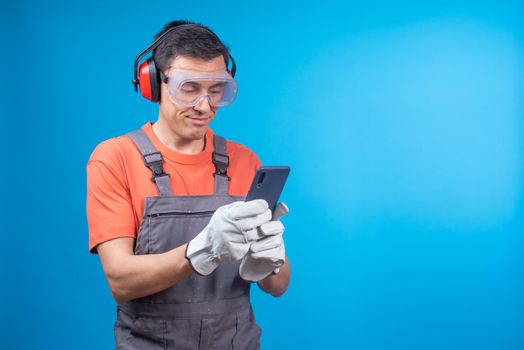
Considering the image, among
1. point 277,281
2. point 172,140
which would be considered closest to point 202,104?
point 172,140

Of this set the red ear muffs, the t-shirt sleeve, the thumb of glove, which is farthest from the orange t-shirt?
the thumb of glove

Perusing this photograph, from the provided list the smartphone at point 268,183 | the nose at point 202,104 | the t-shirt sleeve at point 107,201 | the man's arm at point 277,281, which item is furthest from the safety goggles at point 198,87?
the man's arm at point 277,281

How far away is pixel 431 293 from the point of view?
3.67m

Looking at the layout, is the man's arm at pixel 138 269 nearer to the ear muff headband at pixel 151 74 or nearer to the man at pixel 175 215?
the man at pixel 175 215

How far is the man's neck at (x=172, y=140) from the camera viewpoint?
2191 mm

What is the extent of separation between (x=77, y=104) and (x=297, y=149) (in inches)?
47.2

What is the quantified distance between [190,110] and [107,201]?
0.39m

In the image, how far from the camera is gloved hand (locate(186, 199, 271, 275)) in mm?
1766

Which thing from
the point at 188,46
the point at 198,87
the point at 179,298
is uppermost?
the point at 188,46

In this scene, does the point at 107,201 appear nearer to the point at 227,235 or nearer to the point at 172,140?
the point at 172,140

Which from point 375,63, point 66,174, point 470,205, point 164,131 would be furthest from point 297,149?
point 164,131

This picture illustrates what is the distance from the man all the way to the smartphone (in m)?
0.07

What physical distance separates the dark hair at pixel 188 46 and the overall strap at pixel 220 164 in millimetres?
315

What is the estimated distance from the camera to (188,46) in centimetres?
210
